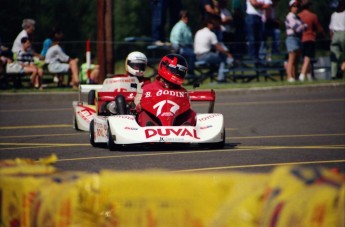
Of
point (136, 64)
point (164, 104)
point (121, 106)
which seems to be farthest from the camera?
point (136, 64)

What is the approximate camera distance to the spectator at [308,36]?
27031 millimetres

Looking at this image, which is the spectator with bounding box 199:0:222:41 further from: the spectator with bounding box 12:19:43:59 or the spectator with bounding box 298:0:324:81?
the spectator with bounding box 12:19:43:59

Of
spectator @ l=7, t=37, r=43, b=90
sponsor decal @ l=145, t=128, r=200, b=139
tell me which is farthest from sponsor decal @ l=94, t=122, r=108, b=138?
spectator @ l=7, t=37, r=43, b=90

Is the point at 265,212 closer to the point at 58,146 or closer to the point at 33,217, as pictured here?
the point at 33,217

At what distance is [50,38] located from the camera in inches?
1064

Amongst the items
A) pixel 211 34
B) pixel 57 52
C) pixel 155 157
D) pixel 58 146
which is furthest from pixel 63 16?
pixel 155 157

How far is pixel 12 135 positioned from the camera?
17.6 m

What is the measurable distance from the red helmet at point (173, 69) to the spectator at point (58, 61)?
10.9 metres

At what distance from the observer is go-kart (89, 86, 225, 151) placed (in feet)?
46.4

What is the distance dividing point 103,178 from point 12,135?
38.5 feet

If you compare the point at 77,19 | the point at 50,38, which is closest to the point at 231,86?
the point at 50,38

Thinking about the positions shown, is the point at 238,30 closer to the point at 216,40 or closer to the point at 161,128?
the point at 216,40

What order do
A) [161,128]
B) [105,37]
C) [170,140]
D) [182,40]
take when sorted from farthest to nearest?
[105,37]
[182,40]
[161,128]
[170,140]

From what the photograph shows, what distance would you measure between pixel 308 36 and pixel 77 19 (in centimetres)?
645
